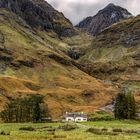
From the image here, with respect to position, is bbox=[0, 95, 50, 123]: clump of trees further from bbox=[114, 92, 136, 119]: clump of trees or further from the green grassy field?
the green grassy field

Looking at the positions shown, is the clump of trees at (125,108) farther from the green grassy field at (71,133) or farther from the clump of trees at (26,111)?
the green grassy field at (71,133)

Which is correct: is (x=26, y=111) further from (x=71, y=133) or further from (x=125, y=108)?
(x=71, y=133)

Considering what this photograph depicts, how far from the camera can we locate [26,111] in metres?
178

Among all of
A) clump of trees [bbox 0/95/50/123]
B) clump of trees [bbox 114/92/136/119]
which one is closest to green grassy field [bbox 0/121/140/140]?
clump of trees [bbox 0/95/50/123]

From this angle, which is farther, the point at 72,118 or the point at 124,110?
the point at 72,118

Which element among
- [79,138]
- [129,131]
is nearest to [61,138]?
[79,138]

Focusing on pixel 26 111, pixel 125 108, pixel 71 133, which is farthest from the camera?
pixel 26 111

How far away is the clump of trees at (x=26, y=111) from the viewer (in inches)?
6604

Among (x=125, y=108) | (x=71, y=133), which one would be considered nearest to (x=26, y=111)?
(x=125, y=108)

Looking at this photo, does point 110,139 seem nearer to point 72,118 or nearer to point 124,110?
point 124,110

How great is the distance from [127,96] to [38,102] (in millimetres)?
40094

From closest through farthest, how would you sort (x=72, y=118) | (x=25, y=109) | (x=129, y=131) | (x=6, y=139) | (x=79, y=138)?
(x=6, y=139), (x=79, y=138), (x=129, y=131), (x=25, y=109), (x=72, y=118)

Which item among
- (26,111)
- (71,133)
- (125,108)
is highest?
(125,108)

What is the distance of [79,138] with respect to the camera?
85.1m
